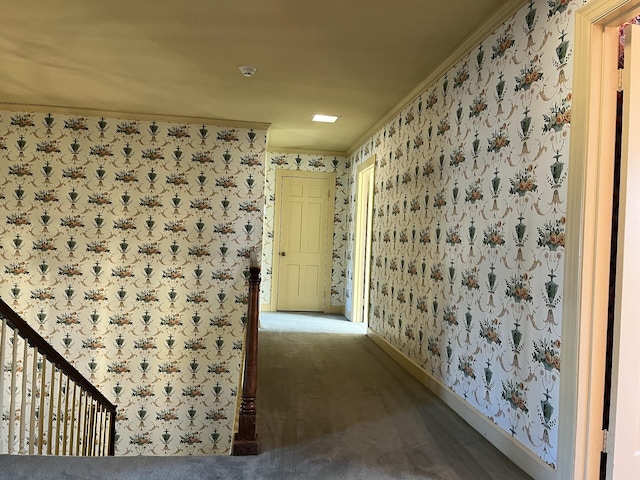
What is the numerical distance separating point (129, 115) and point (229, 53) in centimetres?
224

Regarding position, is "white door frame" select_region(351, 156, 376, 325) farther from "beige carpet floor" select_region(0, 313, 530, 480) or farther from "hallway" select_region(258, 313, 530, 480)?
"beige carpet floor" select_region(0, 313, 530, 480)

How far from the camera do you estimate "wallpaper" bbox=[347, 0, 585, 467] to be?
2053 millimetres

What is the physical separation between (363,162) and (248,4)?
10.7 ft

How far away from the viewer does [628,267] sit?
1850 millimetres

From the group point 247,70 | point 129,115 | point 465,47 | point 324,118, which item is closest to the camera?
point 465,47

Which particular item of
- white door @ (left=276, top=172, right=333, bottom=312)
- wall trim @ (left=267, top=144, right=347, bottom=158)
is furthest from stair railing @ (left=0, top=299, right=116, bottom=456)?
wall trim @ (left=267, top=144, right=347, bottom=158)

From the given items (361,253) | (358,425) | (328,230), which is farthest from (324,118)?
(358,425)

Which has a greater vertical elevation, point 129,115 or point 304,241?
point 129,115

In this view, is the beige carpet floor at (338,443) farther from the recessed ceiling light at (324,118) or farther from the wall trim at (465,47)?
the recessed ceiling light at (324,118)

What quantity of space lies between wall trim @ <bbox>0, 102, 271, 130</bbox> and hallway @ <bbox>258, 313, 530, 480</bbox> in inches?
98.9

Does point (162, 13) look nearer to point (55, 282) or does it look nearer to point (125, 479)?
point (125, 479)

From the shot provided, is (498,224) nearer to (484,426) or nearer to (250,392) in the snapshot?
(484,426)

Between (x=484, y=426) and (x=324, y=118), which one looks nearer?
(x=484, y=426)

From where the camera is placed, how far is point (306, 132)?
5.51 metres
